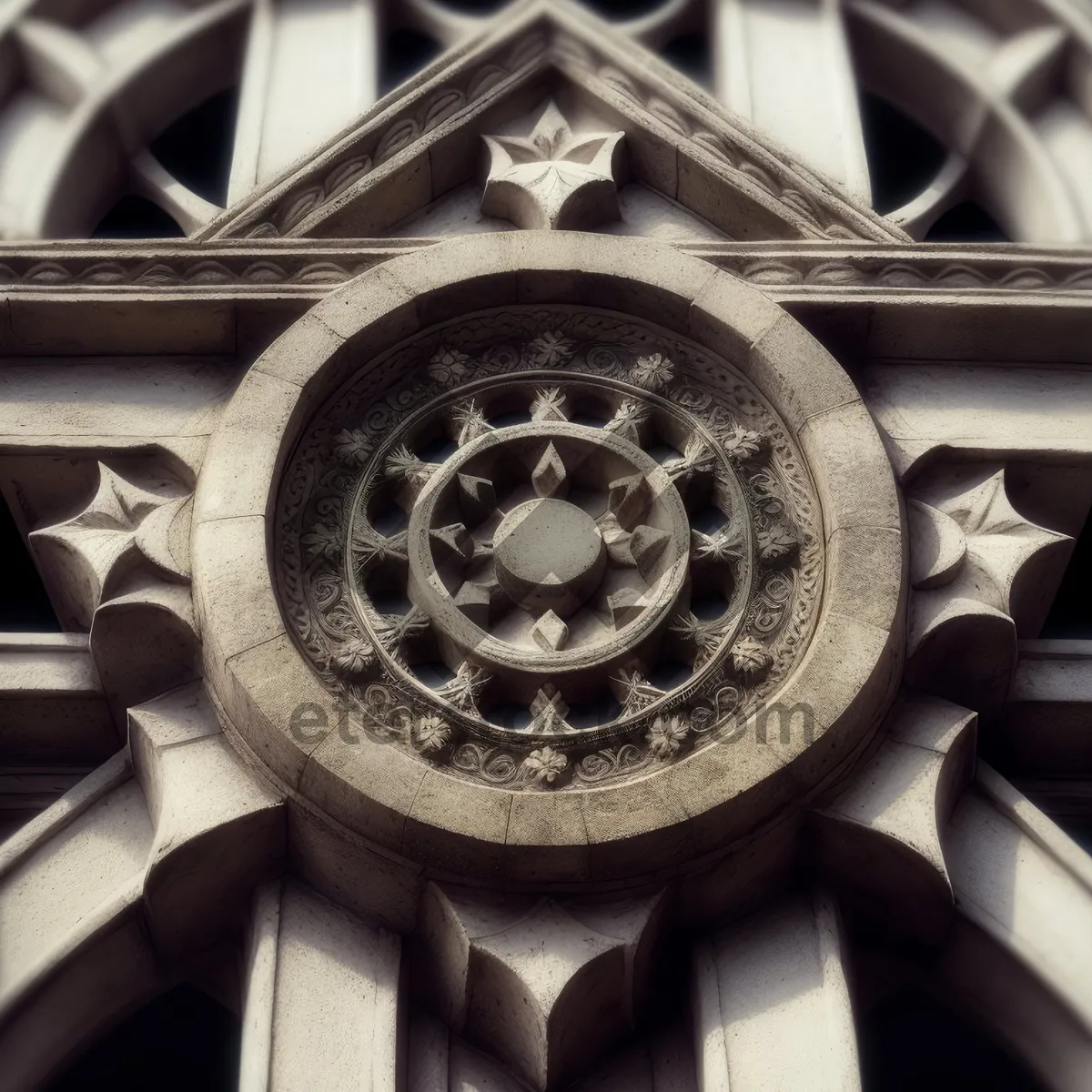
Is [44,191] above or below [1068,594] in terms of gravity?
above

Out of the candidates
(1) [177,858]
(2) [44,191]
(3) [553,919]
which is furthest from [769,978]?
(2) [44,191]

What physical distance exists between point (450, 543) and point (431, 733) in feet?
3.66

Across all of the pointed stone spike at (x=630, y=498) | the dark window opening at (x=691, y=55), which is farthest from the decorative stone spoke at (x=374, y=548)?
the dark window opening at (x=691, y=55)

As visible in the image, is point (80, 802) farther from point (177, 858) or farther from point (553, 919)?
point (553, 919)

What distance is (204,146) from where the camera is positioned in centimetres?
1391

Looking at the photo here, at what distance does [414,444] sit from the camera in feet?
34.3

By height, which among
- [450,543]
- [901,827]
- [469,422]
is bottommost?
[901,827]

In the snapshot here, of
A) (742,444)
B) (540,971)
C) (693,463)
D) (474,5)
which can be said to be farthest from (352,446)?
(474,5)

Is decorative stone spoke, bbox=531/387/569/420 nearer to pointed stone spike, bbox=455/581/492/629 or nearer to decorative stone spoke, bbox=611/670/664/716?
pointed stone spike, bbox=455/581/492/629

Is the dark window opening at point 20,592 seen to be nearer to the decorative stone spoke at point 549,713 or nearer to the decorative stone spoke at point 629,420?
the decorative stone spoke at point 549,713

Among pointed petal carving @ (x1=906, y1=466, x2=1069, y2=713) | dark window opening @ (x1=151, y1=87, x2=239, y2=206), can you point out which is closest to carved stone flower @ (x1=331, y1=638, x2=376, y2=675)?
pointed petal carving @ (x1=906, y1=466, x2=1069, y2=713)

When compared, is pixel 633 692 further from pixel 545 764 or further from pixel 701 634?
pixel 545 764

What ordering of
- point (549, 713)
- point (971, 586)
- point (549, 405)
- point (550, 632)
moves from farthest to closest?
1. point (549, 405)
2. point (971, 586)
3. point (550, 632)
4. point (549, 713)

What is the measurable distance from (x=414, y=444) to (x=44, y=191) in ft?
11.5
